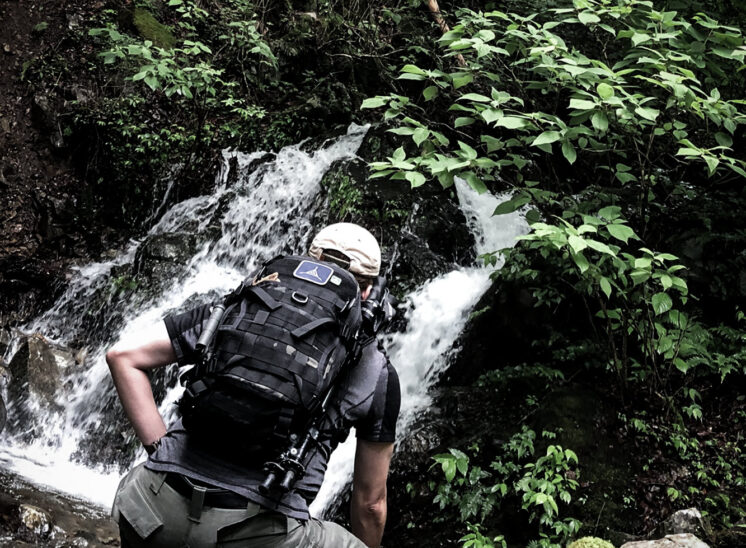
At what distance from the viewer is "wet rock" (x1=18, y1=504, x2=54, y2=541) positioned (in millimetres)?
4363

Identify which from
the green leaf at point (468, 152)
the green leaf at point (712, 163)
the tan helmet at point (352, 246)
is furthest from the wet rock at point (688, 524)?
the tan helmet at point (352, 246)

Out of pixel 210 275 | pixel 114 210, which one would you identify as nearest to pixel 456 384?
pixel 210 275

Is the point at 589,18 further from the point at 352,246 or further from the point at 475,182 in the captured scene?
the point at 352,246

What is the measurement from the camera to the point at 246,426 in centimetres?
205

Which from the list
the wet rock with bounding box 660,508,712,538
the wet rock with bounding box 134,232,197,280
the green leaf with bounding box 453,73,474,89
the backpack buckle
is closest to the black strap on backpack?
the backpack buckle

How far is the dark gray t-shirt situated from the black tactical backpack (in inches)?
2.7

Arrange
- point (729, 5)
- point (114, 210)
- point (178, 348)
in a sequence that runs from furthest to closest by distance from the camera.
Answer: point (114, 210)
point (729, 5)
point (178, 348)

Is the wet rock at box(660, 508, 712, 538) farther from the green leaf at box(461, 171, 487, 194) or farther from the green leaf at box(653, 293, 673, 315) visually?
the green leaf at box(461, 171, 487, 194)

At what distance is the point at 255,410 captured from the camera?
80.3 inches

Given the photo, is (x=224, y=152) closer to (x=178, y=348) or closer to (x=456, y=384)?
(x=456, y=384)

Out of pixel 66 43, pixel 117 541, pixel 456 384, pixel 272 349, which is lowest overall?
pixel 456 384

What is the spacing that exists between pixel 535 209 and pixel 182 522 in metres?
2.95

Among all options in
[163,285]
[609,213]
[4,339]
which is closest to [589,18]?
[609,213]

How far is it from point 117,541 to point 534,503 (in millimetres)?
3238
